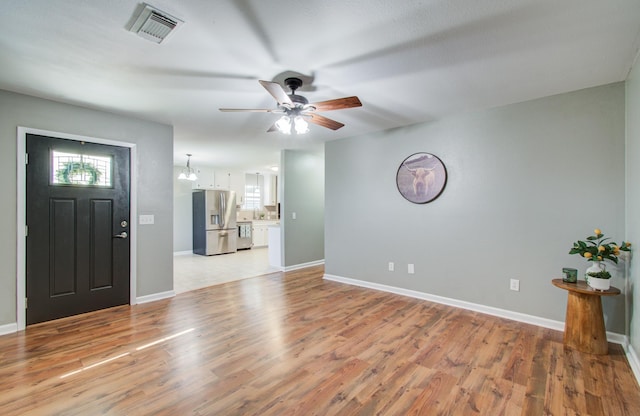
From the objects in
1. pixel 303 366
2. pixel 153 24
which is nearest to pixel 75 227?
pixel 153 24

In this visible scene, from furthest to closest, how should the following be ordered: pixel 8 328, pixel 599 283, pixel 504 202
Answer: pixel 504 202 → pixel 8 328 → pixel 599 283

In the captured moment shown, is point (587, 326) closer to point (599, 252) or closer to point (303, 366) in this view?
point (599, 252)

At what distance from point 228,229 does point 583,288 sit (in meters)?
7.18

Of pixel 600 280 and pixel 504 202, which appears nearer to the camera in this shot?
pixel 600 280

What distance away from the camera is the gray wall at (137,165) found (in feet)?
9.41

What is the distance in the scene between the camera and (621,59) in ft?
7.46

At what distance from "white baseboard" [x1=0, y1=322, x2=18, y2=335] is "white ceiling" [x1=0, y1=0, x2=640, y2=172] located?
7.55 ft

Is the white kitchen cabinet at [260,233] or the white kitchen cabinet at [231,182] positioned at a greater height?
the white kitchen cabinet at [231,182]

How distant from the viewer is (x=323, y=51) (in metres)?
2.17

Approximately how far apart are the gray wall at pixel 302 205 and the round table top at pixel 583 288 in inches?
163

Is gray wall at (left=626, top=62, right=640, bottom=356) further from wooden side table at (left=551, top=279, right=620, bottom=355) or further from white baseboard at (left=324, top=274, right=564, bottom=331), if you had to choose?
white baseboard at (left=324, top=274, right=564, bottom=331)

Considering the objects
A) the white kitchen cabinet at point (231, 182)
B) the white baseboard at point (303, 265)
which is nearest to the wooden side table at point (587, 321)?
the white baseboard at point (303, 265)

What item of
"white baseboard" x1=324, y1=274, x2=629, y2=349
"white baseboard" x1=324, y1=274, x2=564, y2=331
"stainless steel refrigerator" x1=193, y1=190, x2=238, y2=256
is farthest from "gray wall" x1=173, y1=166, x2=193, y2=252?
"white baseboard" x1=324, y1=274, x2=629, y2=349

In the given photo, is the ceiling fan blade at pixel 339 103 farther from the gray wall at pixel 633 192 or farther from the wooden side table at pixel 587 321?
the wooden side table at pixel 587 321
